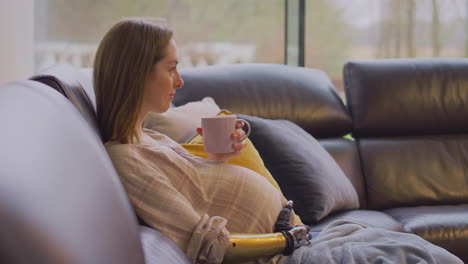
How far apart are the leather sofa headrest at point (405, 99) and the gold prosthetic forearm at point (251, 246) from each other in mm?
1415

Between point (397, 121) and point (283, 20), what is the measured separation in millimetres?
1284

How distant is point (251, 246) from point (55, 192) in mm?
811

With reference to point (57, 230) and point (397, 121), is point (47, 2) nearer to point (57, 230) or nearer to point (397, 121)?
point (397, 121)

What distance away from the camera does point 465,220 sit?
227cm

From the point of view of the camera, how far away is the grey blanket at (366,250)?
1.43 metres

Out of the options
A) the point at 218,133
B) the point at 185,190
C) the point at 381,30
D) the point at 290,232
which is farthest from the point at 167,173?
the point at 381,30

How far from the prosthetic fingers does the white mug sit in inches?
8.7

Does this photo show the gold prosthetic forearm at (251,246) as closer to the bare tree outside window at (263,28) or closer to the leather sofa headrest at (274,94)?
the leather sofa headrest at (274,94)

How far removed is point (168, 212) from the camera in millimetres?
1341

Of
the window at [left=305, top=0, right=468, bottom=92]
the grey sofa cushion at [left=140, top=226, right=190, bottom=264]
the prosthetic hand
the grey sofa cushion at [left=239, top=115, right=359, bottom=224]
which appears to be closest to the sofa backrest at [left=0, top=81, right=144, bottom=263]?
the grey sofa cushion at [left=140, top=226, right=190, bottom=264]

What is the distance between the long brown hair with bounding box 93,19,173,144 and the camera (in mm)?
1446

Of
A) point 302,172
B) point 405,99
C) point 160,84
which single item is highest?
point 160,84

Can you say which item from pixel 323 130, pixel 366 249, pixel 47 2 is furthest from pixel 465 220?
pixel 47 2

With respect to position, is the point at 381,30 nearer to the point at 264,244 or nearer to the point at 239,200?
the point at 239,200
